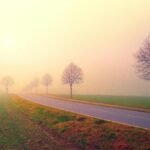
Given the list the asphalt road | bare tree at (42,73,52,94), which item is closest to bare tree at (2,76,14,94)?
bare tree at (42,73,52,94)

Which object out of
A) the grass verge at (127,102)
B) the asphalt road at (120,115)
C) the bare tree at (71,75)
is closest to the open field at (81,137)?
the asphalt road at (120,115)

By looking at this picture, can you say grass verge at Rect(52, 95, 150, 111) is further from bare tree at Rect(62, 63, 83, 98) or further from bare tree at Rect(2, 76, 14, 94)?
bare tree at Rect(2, 76, 14, 94)

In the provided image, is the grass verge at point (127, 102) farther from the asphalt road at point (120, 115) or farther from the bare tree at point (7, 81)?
the bare tree at point (7, 81)

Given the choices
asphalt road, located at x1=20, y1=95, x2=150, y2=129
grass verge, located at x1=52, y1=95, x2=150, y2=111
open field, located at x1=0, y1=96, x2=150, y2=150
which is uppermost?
grass verge, located at x1=52, y1=95, x2=150, y2=111

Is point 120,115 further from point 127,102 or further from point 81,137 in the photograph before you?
point 127,102

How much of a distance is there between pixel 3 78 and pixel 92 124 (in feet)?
568

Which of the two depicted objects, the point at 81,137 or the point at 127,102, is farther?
the point at 127,102

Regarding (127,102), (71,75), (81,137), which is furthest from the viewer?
(71,75)

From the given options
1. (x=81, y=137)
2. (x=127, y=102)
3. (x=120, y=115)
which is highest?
(x=127, y=102)

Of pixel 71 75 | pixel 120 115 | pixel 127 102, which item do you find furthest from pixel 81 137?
pixel 71 75

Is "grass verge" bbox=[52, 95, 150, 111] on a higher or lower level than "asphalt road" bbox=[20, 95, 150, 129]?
higher

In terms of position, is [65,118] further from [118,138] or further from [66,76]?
[66,76]

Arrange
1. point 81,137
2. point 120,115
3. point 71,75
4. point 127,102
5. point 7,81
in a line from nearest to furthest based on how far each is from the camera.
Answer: point 81,137, point 120,115, point 127,102, point 71,75, point 7,81

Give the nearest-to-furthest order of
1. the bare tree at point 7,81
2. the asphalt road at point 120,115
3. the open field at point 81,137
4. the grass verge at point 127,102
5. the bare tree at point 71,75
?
1. the open field at point 81,137
2. the asphalt road at point 120,115
3. the grass verge at point 127,102
4. the bare tree at point 71,75
5. the bare tree at point 7,81
